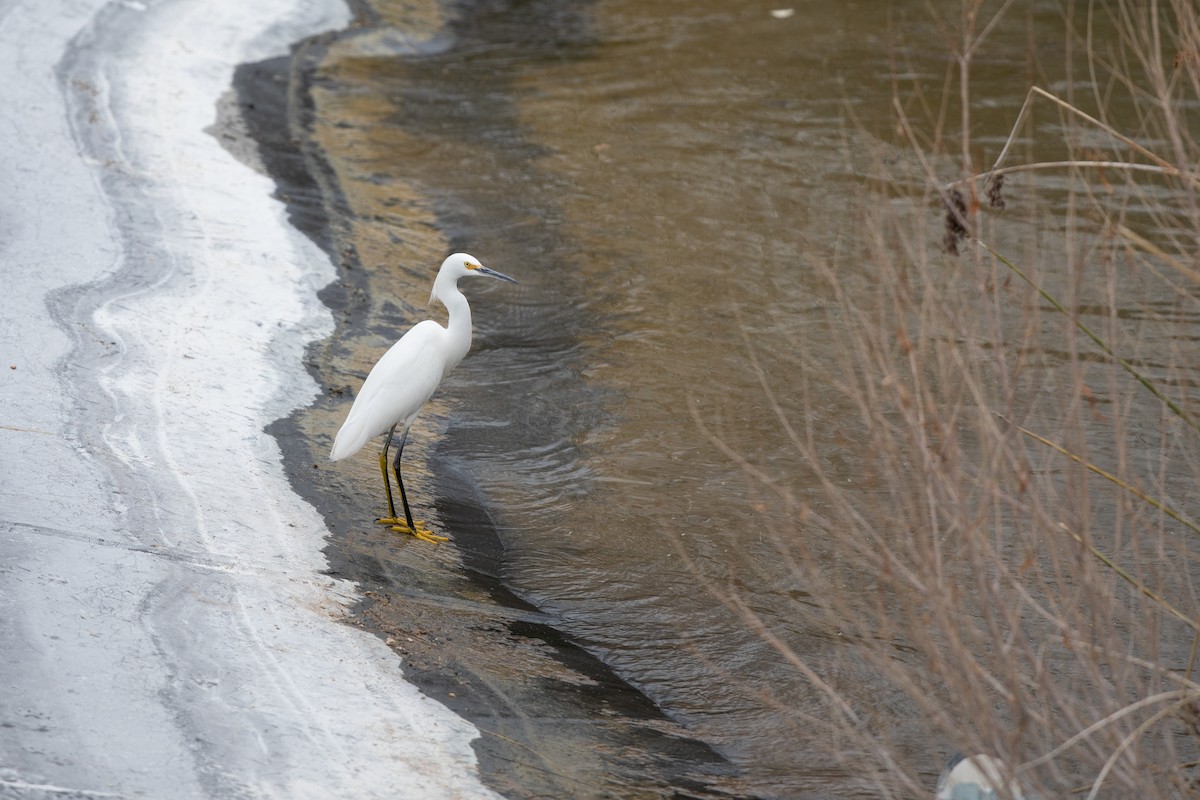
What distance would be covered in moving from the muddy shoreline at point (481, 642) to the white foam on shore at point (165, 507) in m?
0.11

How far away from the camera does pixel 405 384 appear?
5.44m

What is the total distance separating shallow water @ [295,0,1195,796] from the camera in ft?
16.3

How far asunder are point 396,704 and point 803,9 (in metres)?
11.5

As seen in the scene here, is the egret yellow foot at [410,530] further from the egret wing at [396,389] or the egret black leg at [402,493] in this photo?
the egret wing at [396,389]

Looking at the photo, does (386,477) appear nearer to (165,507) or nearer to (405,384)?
(405,384)

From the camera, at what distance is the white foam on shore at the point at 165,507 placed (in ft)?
11.8

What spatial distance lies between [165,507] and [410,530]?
955 millimetres

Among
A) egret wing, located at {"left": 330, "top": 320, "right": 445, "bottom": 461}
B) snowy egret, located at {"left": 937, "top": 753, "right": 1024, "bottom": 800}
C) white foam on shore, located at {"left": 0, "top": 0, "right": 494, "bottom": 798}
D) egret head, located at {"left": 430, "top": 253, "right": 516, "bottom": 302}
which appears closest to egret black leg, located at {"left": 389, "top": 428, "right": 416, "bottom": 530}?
egret wing, located at {"left": 330, "top": 320, "right": 445, "bottom": 461}

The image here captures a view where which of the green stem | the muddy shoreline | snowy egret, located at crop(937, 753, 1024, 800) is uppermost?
the green stem

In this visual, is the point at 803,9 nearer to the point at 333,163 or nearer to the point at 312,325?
the point at 333,163

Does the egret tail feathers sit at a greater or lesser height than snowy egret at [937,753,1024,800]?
greater

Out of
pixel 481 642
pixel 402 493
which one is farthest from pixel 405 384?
pixel 481 642

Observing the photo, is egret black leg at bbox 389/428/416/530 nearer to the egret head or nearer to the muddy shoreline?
the muddy shoreline

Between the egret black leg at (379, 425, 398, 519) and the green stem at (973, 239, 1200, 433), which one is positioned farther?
the egret black leg at (379, 425, 398, 519)
